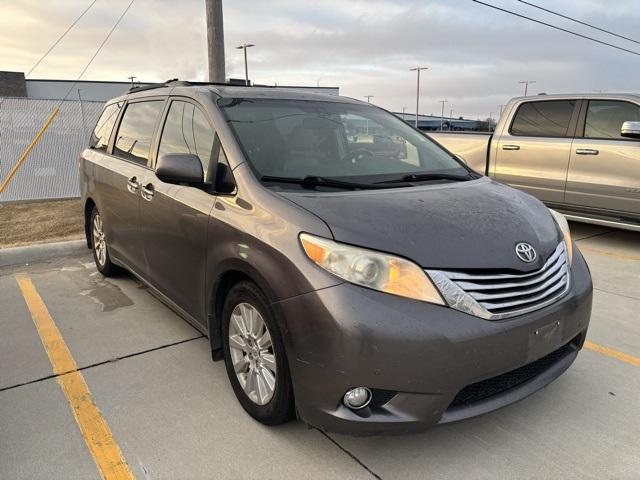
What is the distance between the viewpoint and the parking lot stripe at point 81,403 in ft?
8.20

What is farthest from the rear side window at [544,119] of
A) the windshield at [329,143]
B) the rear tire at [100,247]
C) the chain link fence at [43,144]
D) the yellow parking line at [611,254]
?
the chain link fence at [43,144]

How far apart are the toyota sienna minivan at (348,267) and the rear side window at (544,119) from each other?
430 centimetres

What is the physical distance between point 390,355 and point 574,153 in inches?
233

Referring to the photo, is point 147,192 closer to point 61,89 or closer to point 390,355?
point 390,355

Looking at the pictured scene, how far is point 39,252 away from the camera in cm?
625

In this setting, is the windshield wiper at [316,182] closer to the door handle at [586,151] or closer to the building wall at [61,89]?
the door handle at [586,151]

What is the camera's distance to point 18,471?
245 centimetres

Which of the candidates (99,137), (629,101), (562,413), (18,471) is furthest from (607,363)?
(99,137)

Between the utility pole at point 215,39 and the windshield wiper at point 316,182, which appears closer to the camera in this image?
the windshield wiper at point 316,182

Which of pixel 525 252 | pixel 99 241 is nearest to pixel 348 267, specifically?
pixel 525 252

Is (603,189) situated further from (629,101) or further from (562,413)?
(562,413)

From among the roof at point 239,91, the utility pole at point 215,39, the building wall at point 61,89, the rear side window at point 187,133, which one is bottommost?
the rear side window at point 187,133

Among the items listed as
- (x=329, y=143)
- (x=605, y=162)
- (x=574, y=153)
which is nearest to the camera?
(x=329, y=143)

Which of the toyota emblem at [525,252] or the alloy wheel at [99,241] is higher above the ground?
the toyota emblem at [525,252]
